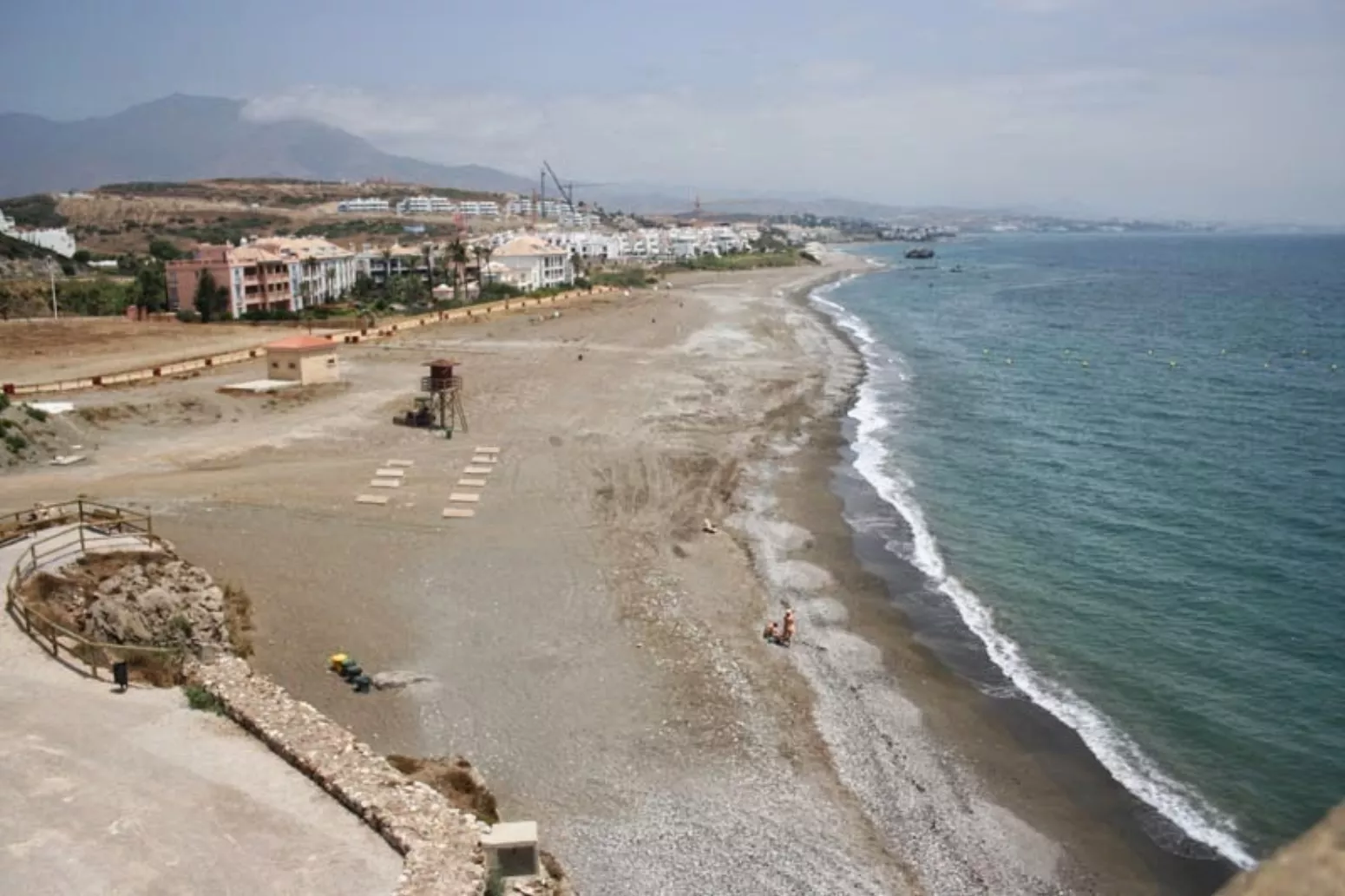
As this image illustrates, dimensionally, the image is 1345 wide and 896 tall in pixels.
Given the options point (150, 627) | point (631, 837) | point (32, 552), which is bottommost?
point (631, 837)

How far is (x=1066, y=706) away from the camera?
19.2 meters

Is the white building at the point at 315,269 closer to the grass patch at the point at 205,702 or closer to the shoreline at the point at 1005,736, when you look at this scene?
the shoreline at the point at 1005,736

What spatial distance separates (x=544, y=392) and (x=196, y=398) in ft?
46.2

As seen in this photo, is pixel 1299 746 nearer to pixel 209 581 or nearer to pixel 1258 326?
pixel 209 581

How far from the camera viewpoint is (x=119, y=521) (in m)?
22.8

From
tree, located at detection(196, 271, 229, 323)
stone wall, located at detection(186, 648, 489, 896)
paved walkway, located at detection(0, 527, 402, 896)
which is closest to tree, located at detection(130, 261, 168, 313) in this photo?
tree, located at detection(196, 271, 229, 323)

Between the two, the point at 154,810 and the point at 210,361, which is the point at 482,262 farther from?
the point at 154,810

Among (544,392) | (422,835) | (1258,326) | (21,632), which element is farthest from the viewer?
(1258,326)

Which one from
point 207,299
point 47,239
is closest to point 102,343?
point 207,299

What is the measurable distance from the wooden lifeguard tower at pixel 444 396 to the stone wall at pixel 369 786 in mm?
22157

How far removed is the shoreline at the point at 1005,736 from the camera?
15.0 meters

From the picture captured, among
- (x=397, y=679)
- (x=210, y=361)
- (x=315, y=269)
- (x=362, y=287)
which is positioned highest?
(x=315, y=269)

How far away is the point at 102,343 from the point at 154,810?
49754mm

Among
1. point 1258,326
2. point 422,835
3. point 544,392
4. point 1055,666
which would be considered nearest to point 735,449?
point 544,392
